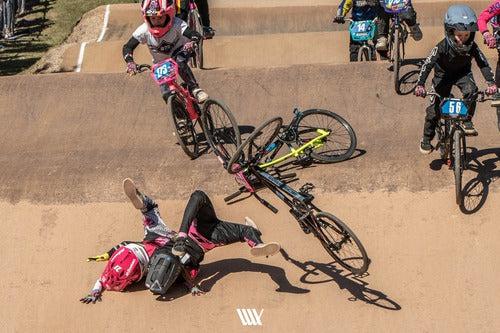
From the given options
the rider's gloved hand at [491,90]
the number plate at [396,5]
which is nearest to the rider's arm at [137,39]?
the number plate at [396,5]

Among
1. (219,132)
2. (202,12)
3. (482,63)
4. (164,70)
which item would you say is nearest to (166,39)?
(164,70)

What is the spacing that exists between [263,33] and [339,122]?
9.17m

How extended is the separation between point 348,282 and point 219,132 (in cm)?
325

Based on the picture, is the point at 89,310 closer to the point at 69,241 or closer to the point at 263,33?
the point at 69,241

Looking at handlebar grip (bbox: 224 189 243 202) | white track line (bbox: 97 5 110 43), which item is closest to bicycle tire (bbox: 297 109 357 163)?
handlebar grip (bbox: 224 189 243 202)

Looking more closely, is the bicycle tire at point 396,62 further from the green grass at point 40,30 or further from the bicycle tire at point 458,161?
the green grass at point 40,30

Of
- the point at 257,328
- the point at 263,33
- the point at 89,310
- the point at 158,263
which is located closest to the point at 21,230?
the point at 89,310

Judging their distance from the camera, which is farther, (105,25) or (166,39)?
(105,25)

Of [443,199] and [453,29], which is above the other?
[453,29]

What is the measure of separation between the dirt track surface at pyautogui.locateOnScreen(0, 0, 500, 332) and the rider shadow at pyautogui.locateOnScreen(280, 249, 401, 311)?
15mm

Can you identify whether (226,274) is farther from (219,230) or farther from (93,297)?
(93,297)

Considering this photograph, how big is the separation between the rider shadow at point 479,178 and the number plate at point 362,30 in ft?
11.9

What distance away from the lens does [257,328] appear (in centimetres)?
732

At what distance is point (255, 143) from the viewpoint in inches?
354
